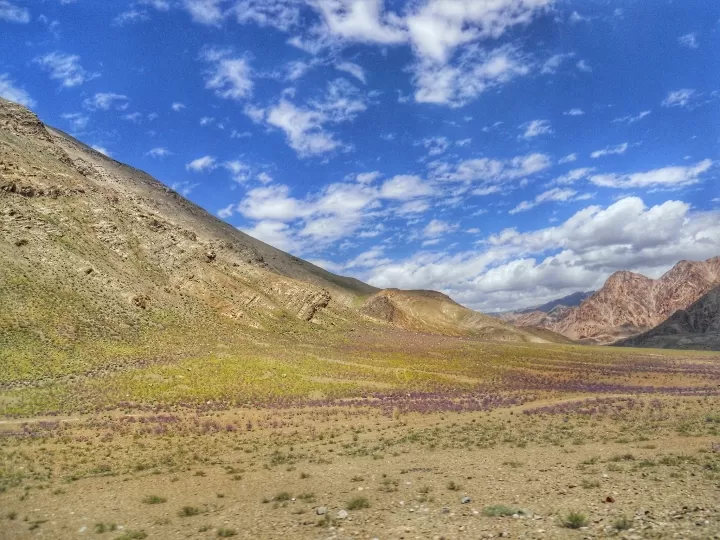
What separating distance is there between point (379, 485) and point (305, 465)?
5.48 meters

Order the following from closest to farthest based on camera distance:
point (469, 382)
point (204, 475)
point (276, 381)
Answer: point (204, 475)
point (276, 381)
point (469, 382)

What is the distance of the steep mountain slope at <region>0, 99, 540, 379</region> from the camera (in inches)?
2083

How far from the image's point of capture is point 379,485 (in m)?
16.4

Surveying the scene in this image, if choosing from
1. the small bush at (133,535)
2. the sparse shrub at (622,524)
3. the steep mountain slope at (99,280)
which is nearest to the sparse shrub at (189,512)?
the small bush at (133,535)

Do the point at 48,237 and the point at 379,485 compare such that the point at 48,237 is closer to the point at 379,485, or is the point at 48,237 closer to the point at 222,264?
the point at 222,264

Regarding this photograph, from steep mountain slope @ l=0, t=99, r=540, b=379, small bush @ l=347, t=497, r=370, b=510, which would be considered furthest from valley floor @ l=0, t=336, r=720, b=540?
steep mountain slope @ l=0, t=99, r=540, b=379

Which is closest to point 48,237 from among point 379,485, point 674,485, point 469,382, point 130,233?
point 130,233

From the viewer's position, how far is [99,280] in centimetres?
6988

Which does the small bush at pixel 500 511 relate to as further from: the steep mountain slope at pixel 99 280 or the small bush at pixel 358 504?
the steep mountain slope at pixel 99 280

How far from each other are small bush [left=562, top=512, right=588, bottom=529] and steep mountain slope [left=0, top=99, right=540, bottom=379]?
1791 inches

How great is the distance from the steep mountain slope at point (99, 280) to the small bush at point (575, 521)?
149 ft

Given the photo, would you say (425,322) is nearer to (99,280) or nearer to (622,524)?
(99,280)

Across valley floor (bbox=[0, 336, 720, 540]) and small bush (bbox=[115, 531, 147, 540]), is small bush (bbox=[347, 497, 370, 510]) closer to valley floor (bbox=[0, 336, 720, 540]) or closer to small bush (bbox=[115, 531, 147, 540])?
valley floor (bbox=[0, 336, 720, 540])

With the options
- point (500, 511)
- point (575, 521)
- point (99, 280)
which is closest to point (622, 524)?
point (575, 521)
